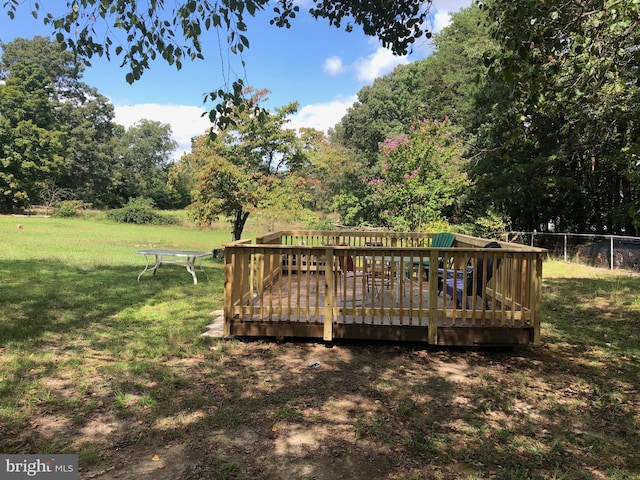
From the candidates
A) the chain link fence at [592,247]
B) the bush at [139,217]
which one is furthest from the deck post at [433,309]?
the bush at [139,217]

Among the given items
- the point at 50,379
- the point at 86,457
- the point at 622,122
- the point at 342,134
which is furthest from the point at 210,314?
the point at 342,134

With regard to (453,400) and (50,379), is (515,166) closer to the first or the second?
(453,400)

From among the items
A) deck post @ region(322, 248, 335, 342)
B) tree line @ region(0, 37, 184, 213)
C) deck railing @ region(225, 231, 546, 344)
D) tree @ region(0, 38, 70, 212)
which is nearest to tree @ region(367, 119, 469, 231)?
deck railing @ region(225, 231, 546, 344)

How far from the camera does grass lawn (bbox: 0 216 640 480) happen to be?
2.54 metres

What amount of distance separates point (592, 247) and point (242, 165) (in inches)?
431

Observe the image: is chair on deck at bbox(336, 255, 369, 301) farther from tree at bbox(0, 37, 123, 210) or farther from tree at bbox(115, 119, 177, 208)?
tree at bbox(115, 119, 177, 208)

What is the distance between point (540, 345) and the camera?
5.09m

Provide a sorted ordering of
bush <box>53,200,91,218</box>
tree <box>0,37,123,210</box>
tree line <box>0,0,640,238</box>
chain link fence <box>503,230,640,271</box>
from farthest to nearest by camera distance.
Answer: tree <box>0,37,123,210</box>
bush <box>53,200,91,218</box>
chain link fence <box>503,230,640,271</box>
tree line <box>0,0,640,238</box>

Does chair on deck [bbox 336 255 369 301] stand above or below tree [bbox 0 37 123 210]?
below

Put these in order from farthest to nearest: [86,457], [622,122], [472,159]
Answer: [472,159] → [622,122] → [86,457]

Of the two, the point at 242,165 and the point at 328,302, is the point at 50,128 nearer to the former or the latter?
the point at 242,165

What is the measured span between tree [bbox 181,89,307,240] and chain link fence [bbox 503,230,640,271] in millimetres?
9024

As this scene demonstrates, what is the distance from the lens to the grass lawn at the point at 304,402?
8.32 ft

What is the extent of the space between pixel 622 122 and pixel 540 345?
257cm
